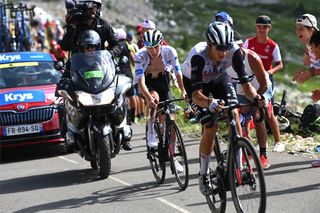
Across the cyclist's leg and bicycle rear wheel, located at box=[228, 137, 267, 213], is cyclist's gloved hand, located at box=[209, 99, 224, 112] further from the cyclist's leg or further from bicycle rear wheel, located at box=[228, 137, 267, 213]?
the cyclist's leg

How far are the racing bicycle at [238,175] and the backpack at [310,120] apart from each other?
4.89m

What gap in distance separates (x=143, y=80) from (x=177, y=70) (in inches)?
23.6

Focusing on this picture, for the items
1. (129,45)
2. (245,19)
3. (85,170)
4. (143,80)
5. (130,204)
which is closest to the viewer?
(130,204)

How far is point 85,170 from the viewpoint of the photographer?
1027 centimetres

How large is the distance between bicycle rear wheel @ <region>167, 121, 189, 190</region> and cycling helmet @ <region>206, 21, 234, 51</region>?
2.08 metres

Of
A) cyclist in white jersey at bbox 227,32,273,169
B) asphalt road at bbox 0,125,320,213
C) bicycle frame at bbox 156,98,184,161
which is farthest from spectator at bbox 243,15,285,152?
bicycle frame at bbox 156,98,184,161

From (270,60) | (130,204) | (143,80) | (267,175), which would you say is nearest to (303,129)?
(270,60)

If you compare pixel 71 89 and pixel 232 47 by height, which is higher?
pixel 232 47

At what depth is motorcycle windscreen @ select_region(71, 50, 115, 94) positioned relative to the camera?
29.9ft

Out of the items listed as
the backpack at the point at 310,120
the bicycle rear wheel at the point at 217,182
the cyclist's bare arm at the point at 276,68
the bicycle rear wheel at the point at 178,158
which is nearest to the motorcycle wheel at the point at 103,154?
the bicycle rear wheel at the point at 178,158

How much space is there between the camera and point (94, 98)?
896 centimetres

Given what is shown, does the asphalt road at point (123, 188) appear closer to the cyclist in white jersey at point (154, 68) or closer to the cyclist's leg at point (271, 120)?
the cyclist's leg at point (271, 120)

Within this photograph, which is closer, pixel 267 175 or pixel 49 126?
pixel 267 175

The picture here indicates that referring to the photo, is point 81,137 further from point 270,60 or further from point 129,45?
point 129,45
